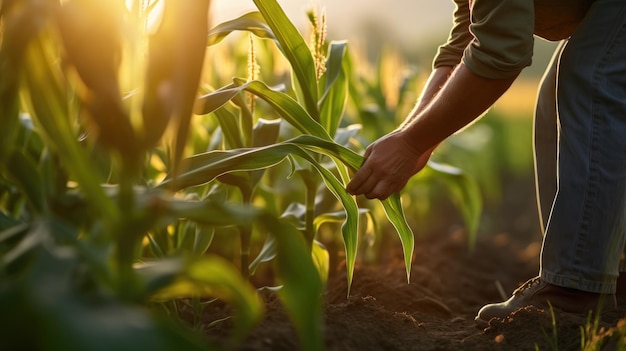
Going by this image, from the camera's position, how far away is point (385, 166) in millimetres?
1989

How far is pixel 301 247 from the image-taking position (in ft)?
4.22

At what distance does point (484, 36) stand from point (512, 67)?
0.32ft

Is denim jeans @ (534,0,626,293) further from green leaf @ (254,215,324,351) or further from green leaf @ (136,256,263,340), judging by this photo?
green leaf @ (136,256,263,340)

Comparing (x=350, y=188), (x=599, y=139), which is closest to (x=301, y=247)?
(x=350, y=188)

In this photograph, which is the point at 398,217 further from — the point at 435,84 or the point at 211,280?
the point at 211,280

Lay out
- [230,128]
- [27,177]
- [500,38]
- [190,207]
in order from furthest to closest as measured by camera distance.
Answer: [230,128], [500,38], [27,177], [190,207]

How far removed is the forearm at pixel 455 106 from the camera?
1.87 metres

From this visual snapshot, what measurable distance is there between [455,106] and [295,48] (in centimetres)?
51

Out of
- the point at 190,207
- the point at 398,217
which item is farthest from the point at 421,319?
the point at 190,207

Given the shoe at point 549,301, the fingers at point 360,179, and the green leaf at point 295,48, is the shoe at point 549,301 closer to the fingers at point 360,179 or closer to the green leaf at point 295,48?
the fingers at point 360,179

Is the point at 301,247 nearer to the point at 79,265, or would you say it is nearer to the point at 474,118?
the point at 79,265

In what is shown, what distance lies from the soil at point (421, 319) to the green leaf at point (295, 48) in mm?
601

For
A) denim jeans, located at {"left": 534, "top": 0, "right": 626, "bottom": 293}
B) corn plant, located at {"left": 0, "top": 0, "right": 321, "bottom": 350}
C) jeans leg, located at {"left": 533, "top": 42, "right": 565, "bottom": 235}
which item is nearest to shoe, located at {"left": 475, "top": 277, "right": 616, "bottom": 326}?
denim jeans, located at {"left": 534, "top": 0, "right": 626, "bottom": 293}

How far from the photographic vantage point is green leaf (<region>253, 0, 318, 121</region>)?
2.10 metres
